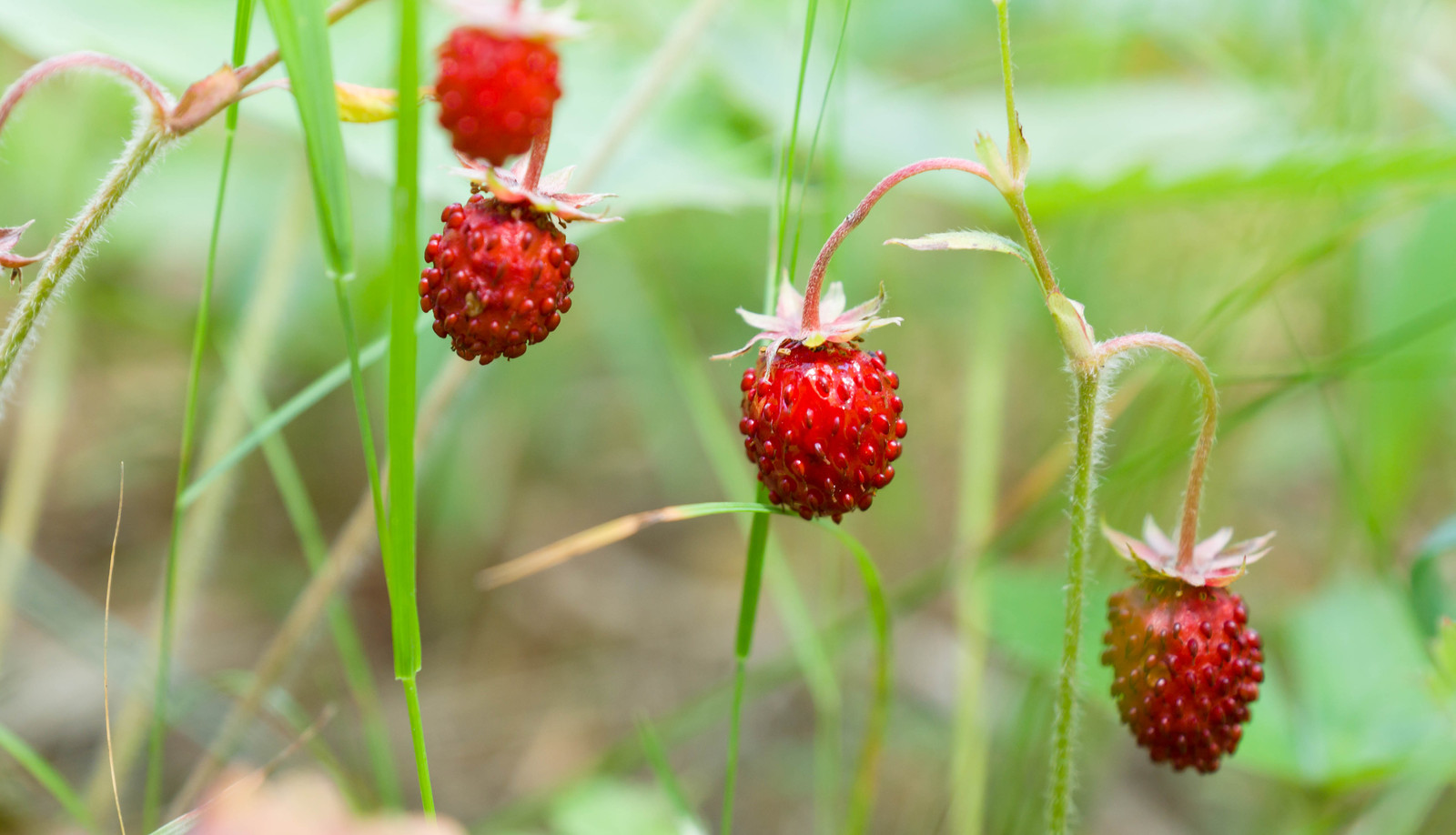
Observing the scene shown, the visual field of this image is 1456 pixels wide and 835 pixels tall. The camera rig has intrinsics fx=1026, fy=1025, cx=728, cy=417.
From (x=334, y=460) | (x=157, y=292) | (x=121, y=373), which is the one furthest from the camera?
(x=157, y=292)

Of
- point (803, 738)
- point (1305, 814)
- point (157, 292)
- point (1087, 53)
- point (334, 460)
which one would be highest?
point (1087, 53)

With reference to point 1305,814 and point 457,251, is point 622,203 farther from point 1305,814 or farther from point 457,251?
point 1305,814

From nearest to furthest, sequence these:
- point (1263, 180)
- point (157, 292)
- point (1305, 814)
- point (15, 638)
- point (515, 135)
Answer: point (515, 135) < point (1263, 180) < point (1305, 814) < point (15, 638) < point (157, 292)

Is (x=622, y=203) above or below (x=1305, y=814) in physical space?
above

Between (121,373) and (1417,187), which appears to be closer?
(1417,187)

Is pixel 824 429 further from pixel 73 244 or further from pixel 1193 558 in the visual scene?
pixel 73 244

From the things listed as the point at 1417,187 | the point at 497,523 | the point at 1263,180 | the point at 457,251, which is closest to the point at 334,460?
the point at 497,523

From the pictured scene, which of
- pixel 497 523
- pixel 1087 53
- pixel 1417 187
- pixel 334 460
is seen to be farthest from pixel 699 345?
pixel 1417 187

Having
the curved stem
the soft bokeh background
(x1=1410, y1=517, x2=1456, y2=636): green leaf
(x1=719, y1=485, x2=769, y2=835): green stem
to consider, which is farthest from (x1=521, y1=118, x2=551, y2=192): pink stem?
(x1=1410, y1=517, x2=1456, y2=636): green leaf

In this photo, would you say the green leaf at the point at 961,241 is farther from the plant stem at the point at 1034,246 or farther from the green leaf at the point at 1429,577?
the green leaf at the point at 1429,577
